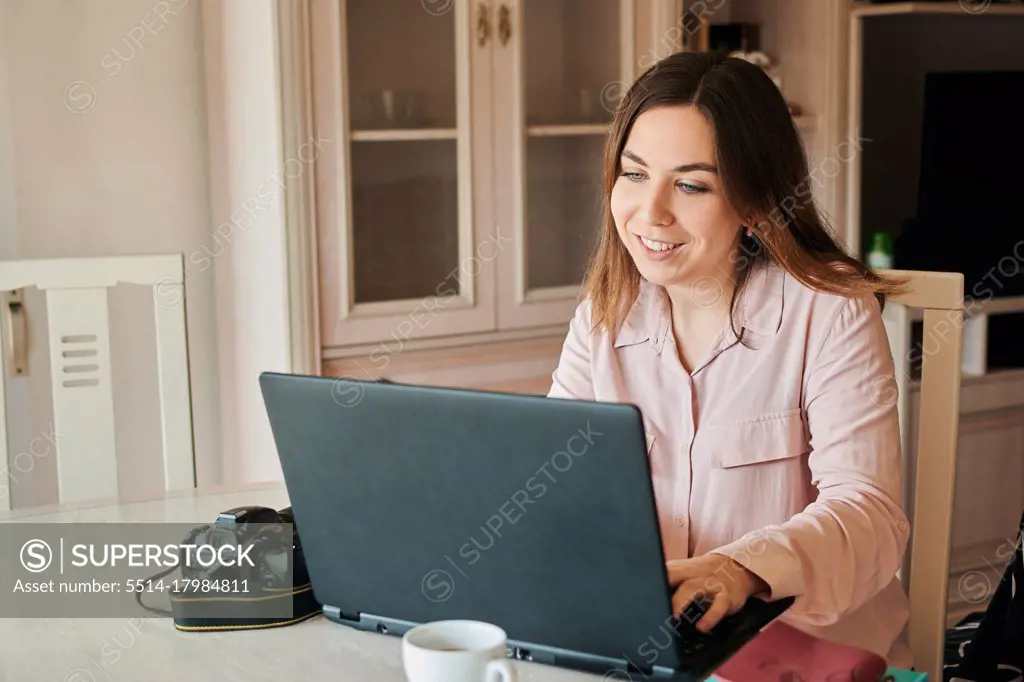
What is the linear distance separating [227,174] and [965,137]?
1827 millimetres

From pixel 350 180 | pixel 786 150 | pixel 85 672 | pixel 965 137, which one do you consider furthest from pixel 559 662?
pixel 965 137

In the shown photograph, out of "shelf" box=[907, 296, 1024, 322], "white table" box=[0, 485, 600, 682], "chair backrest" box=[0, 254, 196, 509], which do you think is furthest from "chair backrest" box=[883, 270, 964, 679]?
"shelf" box=[907, 296, 1024, 322]

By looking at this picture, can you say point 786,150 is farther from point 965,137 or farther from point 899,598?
point 965,137

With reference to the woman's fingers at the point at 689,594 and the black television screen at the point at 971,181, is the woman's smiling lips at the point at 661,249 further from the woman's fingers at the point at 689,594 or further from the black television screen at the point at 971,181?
the black television screen at the point at 971,181

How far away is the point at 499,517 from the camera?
3.04 feet

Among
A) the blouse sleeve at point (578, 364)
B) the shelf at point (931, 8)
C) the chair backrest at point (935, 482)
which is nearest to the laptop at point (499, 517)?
the chair backrest at point (935, 482)

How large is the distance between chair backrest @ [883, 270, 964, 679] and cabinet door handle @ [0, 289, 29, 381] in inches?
68.6

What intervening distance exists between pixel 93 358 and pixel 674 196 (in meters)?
1.16

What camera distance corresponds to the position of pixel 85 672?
1.00m

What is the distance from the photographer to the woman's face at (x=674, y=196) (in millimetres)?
1329

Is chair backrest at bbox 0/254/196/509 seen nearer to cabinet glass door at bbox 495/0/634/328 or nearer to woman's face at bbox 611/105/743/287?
cabinet glass door at bbox 495/0/634/328

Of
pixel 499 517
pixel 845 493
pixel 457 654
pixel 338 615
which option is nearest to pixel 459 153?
pixel 845 493

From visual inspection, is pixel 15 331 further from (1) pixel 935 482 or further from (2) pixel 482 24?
(1) pixel 935 482

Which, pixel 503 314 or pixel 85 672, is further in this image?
pixel 503 314
